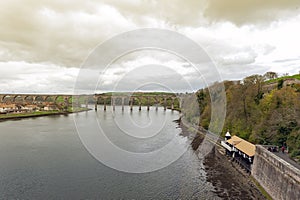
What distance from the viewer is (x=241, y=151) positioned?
927 inches

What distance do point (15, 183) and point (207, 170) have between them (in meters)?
16.6

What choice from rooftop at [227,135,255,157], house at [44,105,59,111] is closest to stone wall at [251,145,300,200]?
rooftop at [227,135,255,157]

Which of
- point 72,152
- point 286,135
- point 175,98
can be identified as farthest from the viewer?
point 175,98

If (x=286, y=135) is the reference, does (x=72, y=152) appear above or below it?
below

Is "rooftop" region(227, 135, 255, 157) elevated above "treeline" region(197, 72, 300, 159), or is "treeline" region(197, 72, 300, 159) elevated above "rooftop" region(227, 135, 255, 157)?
"treeline" region(197, 72, 300, 159)

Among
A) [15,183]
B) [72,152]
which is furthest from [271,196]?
[72,152]

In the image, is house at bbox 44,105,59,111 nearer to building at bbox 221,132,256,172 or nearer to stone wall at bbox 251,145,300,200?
building at bbox 221,132,256,172

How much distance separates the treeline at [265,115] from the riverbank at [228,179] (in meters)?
3.81

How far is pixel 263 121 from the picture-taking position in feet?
82.6

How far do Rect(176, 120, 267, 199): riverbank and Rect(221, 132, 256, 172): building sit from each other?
63 centimetres

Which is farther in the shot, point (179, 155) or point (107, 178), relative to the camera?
point (179, 155)

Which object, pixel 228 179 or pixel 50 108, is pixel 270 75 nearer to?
pixel 228 179

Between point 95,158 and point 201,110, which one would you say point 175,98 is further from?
point 95,158

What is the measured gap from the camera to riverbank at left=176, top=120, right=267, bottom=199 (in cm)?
1781
